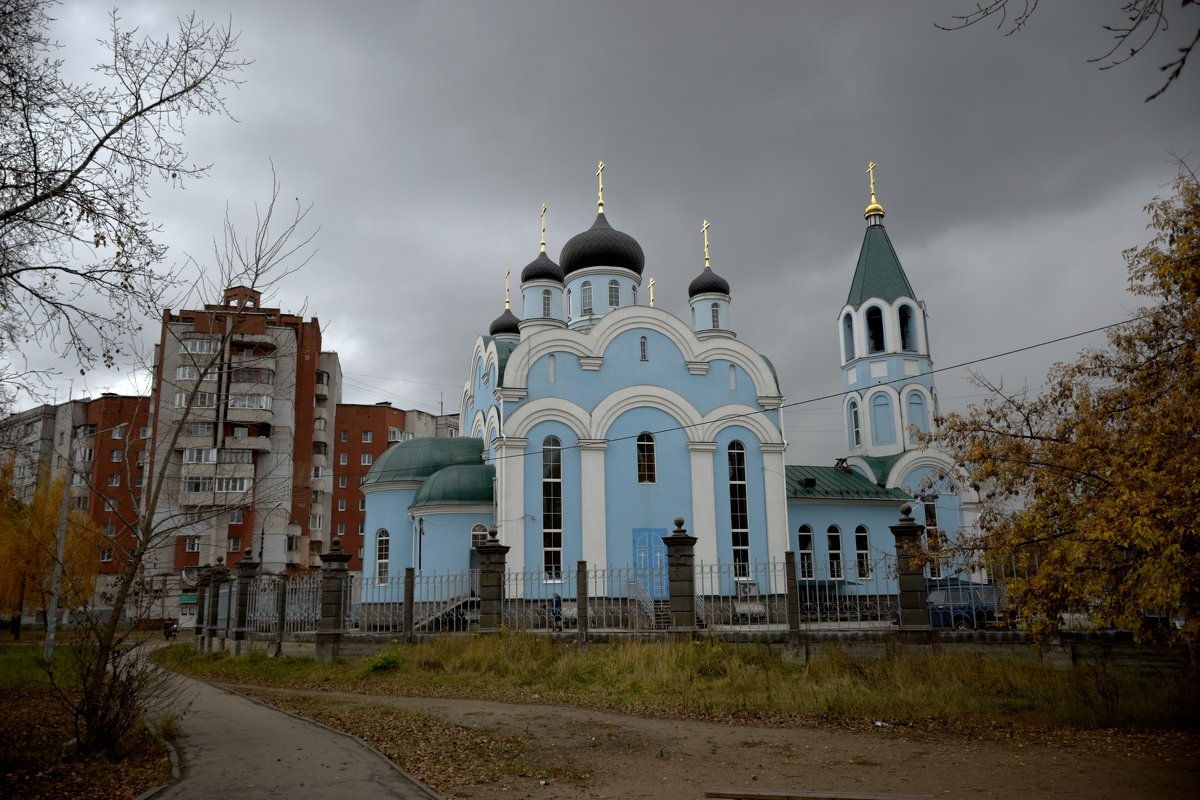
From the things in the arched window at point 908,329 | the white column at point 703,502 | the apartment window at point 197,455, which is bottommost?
the white column at point 703,502

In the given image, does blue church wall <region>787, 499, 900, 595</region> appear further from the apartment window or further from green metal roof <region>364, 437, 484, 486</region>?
the apartment window

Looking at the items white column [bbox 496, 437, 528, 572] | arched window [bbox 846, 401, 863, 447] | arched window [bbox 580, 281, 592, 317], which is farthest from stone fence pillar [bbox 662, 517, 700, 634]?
arched window [bbox 846, 401, 863, 447]

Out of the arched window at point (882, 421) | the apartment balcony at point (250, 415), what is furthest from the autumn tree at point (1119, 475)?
the apartment balcony at point (250, 415)

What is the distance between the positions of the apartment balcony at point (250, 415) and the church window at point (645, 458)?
25.3 meters

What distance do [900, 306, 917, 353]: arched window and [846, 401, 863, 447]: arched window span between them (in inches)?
101

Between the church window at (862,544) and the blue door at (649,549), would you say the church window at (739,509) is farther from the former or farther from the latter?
the church window at (862,544)

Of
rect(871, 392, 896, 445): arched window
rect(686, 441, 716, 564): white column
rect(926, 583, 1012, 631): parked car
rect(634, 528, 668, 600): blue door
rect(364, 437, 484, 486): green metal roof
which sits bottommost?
rect(926, 583, 1012, 631): parked car

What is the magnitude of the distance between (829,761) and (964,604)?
10.2 m

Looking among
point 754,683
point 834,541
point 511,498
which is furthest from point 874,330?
point 754,683

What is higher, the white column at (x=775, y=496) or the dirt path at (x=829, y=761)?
the white column at (x=775, y=496)

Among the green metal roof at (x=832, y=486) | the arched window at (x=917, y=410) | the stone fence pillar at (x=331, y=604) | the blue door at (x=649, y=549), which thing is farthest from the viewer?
the arched window at (x=917, y=410)

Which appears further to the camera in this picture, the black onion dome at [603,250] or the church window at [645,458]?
the black onion dome at [603,250]

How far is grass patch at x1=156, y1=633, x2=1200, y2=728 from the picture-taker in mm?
10625

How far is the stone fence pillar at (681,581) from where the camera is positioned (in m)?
15.7
